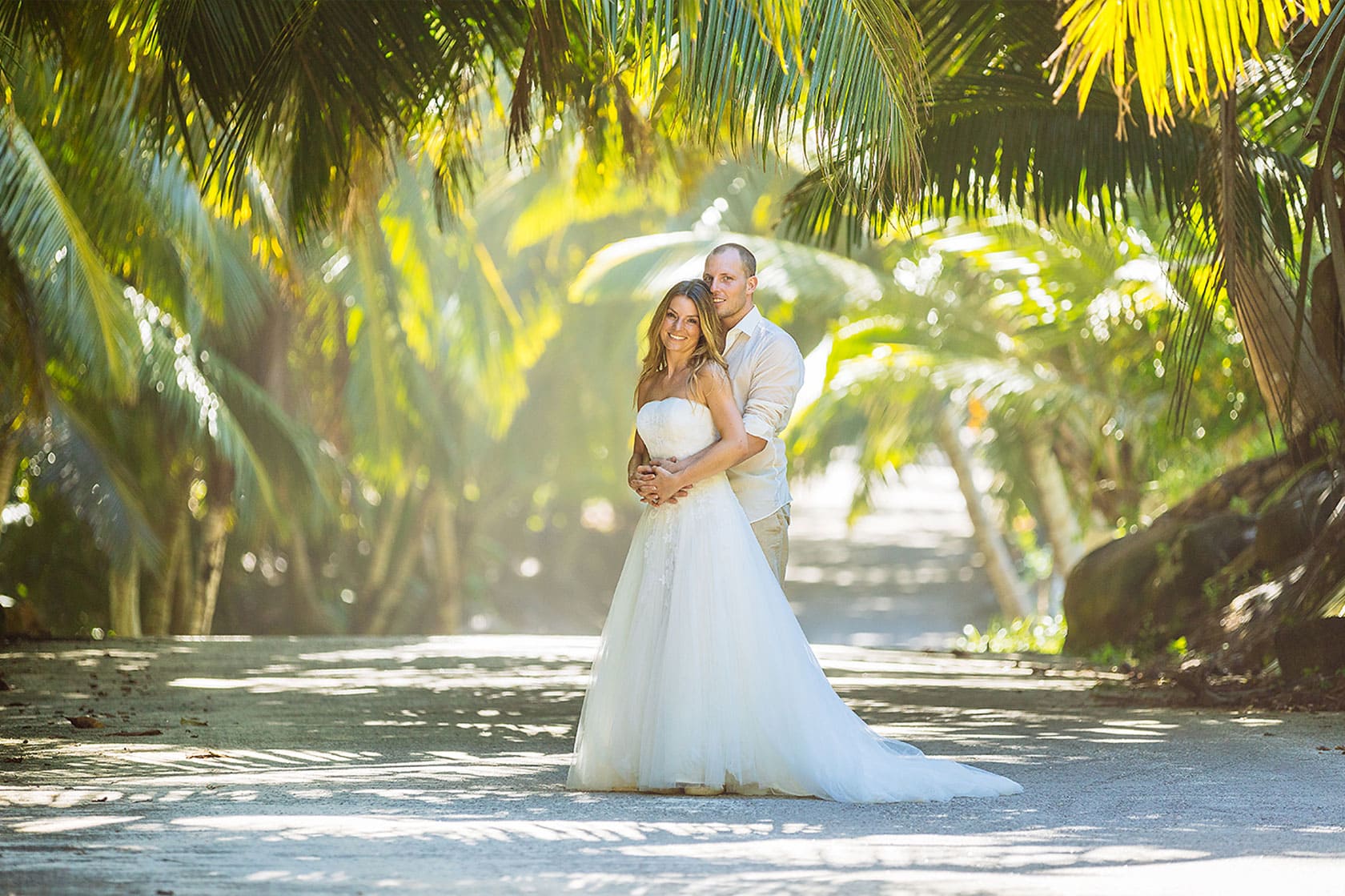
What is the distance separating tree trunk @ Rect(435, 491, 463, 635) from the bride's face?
2362 centimetres

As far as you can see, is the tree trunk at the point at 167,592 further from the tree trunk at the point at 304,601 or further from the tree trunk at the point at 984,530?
the tree trunk at the point at 984,530

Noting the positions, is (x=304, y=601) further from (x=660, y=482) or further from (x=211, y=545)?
(x=660, y=482)

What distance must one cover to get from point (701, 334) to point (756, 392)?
33 centimetres

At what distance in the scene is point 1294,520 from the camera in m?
9.59

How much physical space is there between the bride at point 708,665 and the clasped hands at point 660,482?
4 centimetres

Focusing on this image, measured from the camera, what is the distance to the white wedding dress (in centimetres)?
537

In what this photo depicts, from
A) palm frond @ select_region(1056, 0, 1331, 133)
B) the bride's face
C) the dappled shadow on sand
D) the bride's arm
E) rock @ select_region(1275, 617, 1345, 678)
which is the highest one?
palm frond @ select_region(1056, 0, 1331, 133)

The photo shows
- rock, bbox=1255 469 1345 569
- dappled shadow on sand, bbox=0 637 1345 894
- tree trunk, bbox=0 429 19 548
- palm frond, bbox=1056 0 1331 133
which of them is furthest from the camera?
tree trunk, bbox=0 429 19 548

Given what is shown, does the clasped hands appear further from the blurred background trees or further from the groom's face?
the blurred background trees

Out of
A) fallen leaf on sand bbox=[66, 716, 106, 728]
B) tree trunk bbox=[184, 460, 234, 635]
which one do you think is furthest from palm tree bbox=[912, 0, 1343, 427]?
tree trunk bbox=[184, 460, 234, 635]

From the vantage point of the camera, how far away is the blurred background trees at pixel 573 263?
708 cm

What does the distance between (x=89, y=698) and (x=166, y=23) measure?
336 cm

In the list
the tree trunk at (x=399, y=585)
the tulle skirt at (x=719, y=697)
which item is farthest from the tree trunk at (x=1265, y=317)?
the tree trunk at (x=399, y=585)

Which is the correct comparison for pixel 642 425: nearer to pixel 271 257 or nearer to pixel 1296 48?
pixel 1296 48
